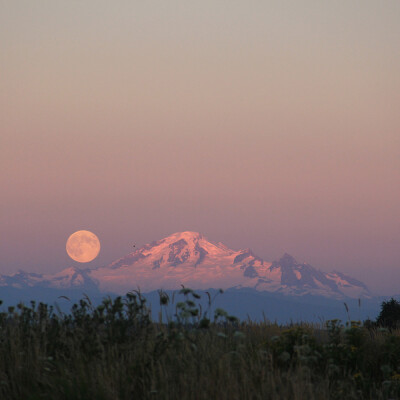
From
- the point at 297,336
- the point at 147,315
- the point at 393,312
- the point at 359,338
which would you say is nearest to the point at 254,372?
the point at 147,315

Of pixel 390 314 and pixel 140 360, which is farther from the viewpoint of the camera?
pixel 390 314

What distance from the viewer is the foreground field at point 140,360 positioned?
8.04 metres

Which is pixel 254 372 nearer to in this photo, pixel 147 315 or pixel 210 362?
pixel 210 362

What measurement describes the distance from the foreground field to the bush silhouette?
799 centimetres

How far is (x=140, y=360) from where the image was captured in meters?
8.59

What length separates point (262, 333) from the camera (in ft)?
45.2

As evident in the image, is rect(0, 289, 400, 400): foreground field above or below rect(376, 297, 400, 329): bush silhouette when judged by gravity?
above

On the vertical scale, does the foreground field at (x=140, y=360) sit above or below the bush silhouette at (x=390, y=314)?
above

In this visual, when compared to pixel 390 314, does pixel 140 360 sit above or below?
above

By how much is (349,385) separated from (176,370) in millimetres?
3481

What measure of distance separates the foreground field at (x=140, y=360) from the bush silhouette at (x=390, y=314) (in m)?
7.99

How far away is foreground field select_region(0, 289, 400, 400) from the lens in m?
8.04

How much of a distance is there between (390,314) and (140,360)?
1353 centimetres

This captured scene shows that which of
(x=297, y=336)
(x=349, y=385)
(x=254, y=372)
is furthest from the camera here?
→ (x=297, y=336)
